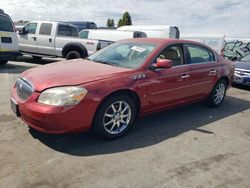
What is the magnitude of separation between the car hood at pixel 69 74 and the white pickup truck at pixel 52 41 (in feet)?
20.4

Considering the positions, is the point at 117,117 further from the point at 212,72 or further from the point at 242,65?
the point at 242,65

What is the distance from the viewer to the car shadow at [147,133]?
3.74 metres

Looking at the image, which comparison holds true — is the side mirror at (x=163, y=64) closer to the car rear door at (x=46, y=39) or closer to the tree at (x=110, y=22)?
the car rear door at (x=46, y=39)

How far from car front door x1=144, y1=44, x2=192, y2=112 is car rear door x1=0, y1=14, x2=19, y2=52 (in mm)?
6867

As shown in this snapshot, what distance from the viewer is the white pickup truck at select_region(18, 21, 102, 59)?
34.9ft

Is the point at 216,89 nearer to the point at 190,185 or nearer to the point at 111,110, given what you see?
the point at 111,110

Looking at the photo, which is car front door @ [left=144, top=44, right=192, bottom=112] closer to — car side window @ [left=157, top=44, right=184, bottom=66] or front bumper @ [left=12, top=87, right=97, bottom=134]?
car side window @ [left=157, top=44, right=184, bottom=66]

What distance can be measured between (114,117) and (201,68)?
2306 mm

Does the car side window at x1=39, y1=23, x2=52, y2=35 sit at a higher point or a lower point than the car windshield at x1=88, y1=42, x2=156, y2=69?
higher

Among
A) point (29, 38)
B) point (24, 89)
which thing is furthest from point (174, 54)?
point (29, 38)

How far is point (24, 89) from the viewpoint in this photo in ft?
12.5

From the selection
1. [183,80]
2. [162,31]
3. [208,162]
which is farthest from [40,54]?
[208,162]

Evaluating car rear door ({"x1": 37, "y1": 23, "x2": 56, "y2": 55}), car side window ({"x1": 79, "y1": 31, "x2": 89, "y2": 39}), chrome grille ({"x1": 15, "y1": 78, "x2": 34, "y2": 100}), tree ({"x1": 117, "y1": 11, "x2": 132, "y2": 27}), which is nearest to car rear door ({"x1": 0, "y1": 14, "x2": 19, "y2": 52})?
car rear door ({"x1": 37, "y1": 23, "x2": 56, "y2": 55})

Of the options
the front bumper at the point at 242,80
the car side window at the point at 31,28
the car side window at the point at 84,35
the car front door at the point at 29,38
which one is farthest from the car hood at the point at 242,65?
the car side window at the point at 31,28
